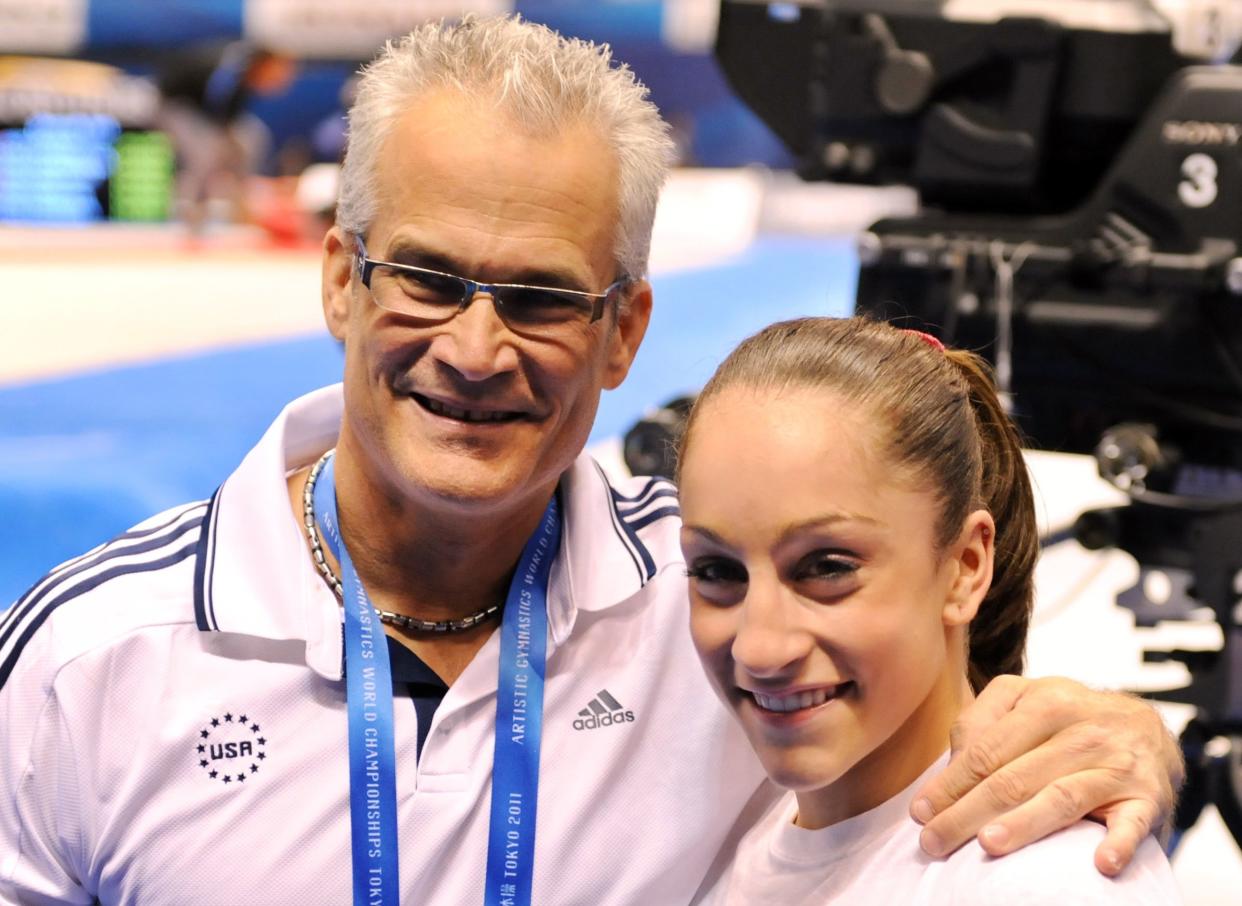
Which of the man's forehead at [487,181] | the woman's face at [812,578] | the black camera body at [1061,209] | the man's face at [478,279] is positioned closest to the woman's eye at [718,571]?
the woman's face at [812,578]

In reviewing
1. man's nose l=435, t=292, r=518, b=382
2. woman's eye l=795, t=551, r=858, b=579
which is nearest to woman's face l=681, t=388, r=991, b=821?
woman's eye l=795, t=551, r=858, b=579

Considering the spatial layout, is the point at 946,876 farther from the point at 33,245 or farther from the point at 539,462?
the point at 33,245

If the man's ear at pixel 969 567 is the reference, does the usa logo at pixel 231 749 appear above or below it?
below

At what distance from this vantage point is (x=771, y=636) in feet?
Answer: 5.21

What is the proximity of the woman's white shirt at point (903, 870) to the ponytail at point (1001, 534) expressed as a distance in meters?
0.32

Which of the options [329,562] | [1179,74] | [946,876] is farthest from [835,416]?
[1179,74]

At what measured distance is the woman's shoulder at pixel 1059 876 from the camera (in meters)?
1.42

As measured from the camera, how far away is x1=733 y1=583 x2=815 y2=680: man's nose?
1581mm

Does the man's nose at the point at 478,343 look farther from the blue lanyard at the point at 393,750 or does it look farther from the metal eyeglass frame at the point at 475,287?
the blue lanyard at the point at 393,750

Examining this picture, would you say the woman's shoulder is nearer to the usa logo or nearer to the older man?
the older man

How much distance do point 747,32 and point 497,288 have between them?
1975mm

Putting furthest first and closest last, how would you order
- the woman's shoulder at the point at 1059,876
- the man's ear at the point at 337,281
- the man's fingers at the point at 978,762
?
the man's ear at the point at 337,281 → the man's fingers at the point at 978,762 → the woman's shoulder at the point at 1059,876

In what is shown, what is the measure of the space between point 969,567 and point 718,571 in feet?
0.93

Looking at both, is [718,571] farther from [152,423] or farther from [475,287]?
[152,423]
